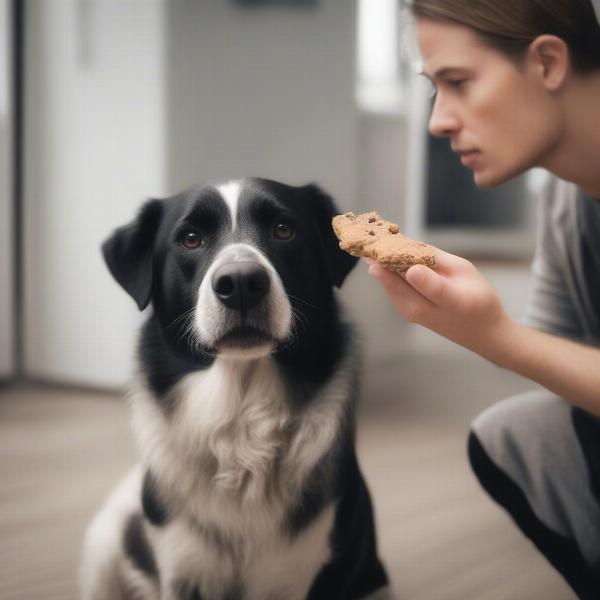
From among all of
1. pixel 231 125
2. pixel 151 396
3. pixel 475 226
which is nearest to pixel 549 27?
pixel 151 396

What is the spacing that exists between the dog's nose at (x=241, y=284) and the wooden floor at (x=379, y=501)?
735 mm

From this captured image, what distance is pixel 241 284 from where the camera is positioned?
1111 millimetres

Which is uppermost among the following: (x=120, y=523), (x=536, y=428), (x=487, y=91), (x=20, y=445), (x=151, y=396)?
(x=487, y=91)

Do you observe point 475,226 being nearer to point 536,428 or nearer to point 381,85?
point 381,85

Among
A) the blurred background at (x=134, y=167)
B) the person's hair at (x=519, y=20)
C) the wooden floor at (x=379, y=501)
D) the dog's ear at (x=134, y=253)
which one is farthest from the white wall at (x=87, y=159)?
the person's hair at (x=519, y=20)

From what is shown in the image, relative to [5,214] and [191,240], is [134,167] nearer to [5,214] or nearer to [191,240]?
[5,214]

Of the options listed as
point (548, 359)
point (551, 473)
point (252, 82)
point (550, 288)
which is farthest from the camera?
point (252, 82)

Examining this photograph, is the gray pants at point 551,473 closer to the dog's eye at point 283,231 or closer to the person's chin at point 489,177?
the person's chin at point 489,177

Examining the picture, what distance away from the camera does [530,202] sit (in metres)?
6.80

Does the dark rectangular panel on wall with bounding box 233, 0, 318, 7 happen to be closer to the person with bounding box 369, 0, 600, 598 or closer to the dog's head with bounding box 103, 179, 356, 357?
the person with bounding box 369, 0, 600, 598

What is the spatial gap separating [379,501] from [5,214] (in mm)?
2057

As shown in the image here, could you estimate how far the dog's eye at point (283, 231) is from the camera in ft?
4.09

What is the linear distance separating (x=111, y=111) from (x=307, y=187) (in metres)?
1.88

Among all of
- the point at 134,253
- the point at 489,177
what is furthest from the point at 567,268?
the point at 134,253
